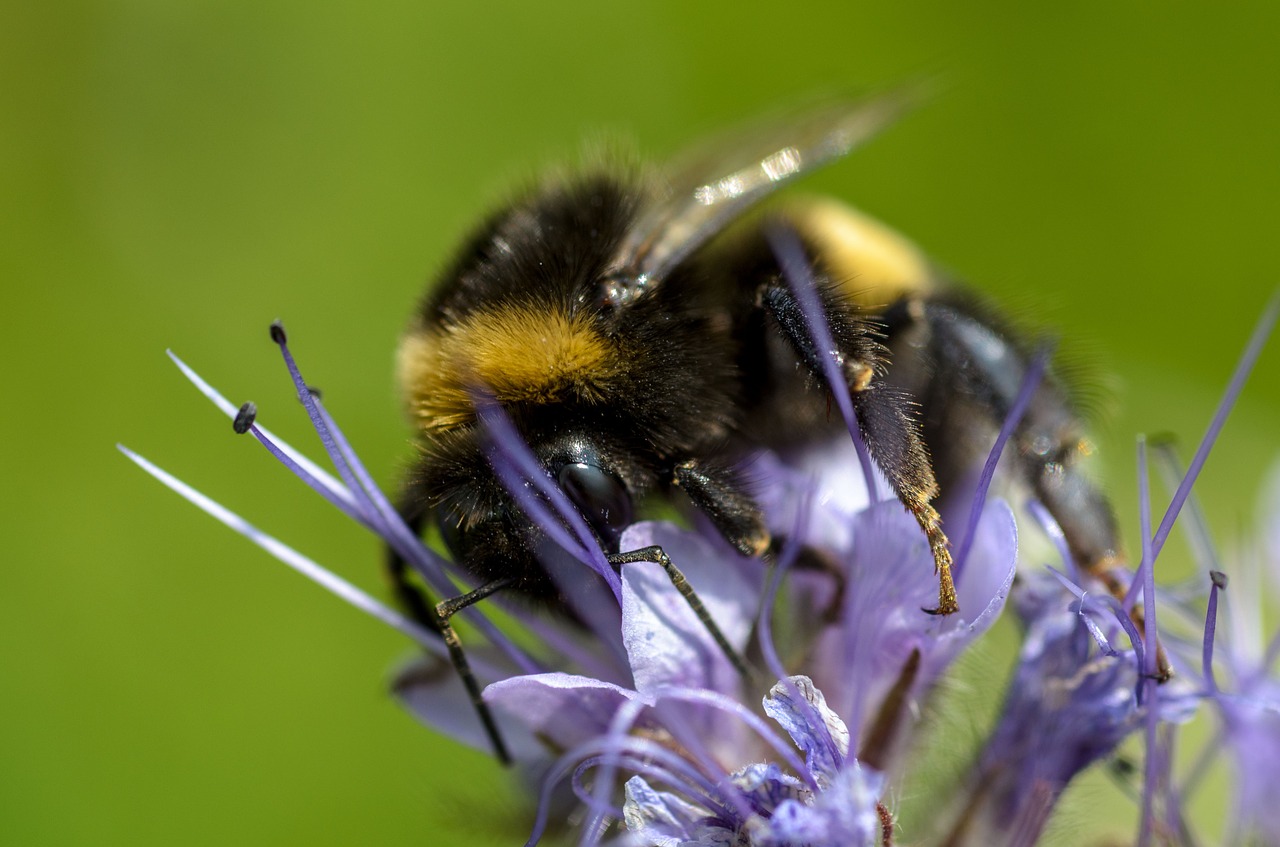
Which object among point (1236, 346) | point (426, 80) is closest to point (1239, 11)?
point (1236, 346)

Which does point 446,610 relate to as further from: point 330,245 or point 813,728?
point 330,245

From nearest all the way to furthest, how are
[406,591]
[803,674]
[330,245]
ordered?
[803,674]
[406,591]
[330,245]

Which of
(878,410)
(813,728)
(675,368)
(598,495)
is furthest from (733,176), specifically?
(813,728)

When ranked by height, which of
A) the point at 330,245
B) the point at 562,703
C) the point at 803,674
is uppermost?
the point at 330,245

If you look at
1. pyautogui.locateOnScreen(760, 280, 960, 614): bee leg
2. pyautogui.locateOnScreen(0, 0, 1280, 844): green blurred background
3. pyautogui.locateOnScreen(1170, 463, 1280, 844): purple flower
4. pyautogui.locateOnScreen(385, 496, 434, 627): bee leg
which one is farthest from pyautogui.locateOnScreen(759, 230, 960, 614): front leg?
pyautogui.locateOnScreen(0, 0, 1280, 844): green blurred background

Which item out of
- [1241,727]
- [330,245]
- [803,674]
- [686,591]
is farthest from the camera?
[330,245]

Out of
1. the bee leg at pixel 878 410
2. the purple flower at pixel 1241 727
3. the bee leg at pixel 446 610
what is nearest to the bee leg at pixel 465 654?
the bee leg at pixel 446 610

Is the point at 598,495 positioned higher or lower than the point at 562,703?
higher

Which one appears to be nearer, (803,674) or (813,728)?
(813,728)
